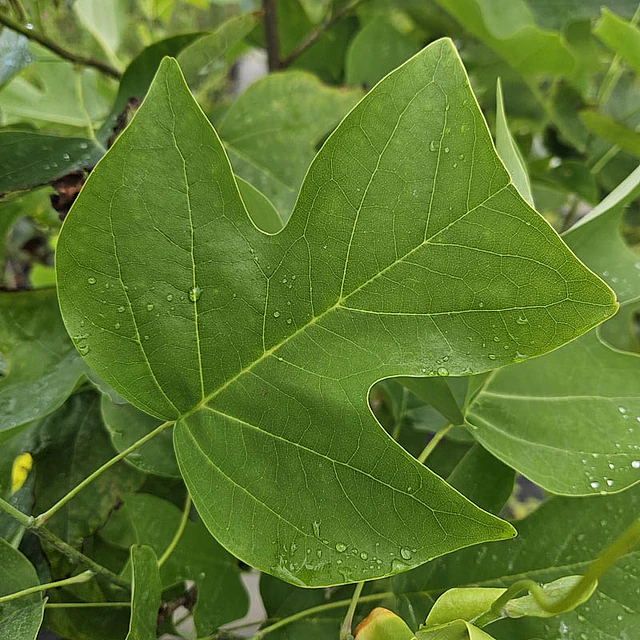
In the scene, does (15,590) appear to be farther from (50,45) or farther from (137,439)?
(50,45)

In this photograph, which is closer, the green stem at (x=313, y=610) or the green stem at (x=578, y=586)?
the green stem at (x=578, y=586)

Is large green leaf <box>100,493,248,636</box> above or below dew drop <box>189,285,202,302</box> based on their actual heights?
below

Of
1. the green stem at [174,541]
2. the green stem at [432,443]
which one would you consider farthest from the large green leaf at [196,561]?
the green stem at [432,443]

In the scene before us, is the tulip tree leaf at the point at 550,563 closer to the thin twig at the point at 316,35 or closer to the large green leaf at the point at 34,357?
the large green leaf at the point at 34,357

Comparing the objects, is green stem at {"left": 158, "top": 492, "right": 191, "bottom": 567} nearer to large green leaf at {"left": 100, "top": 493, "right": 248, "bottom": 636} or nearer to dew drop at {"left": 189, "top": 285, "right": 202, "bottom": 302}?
large green leaf at {"left": 100, "top": 493, "right": 248, "bottom": 636}

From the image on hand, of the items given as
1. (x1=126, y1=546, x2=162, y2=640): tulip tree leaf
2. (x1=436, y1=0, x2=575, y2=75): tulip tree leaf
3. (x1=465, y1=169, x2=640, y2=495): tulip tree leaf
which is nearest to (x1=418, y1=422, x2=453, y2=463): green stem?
(x1=465, y1=169, x2=640, y2=495): tulip tree leaf

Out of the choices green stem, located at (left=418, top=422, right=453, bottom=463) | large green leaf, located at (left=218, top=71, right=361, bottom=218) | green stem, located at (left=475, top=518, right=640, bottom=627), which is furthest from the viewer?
large green leaf, located at (left=218, top=71, right=361, bottom=218)

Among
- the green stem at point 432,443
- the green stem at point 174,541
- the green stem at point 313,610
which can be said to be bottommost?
the green stem at point 313,610
